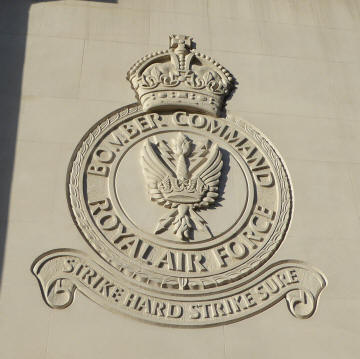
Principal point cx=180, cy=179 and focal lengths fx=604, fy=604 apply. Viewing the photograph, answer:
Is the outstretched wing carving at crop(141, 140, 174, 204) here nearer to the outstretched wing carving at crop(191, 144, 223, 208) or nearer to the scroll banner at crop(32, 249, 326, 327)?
the outstretched wing carving at crop(191, 144, 223, 208)

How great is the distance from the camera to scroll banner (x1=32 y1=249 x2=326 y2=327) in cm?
715

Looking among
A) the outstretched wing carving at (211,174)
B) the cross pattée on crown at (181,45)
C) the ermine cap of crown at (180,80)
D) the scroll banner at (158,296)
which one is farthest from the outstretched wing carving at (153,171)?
the cross pattée on crown at (181,45)

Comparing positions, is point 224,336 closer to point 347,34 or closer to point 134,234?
point 134,234

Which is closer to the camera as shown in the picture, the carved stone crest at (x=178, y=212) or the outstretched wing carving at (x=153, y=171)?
the carved stone crest at (x=178, y=212)

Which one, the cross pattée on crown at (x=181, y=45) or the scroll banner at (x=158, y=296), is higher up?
the cross pattée on crown at (x=181, y=45)

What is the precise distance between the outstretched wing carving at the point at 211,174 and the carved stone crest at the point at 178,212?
0.05ft

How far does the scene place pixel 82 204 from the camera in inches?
310

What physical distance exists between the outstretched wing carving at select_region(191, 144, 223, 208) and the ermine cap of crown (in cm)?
84

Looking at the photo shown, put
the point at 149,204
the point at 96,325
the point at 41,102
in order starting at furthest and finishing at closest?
1. the point at 41,102
2. the point at 149,204
3. the point at 96,325

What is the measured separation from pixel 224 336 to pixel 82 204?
2474 mm

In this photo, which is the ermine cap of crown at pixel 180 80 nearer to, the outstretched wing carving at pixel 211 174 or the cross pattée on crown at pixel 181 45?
the cross pattée on crown at pixel 181 45

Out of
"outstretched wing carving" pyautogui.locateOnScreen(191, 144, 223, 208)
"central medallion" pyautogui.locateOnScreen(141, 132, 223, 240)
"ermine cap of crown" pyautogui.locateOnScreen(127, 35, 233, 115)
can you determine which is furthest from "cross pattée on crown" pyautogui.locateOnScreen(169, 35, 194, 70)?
"outstretched wing carving" pyautogui.locateOnScreen(191, 144, 223, 208)

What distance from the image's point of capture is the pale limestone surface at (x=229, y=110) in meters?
7.00

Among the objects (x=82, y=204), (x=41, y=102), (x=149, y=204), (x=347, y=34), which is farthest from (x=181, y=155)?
(x=347, y=34)
